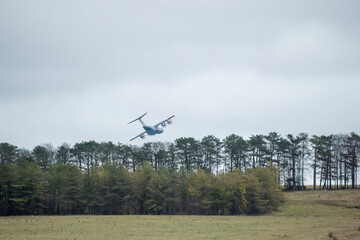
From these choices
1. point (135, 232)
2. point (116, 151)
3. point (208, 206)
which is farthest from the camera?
point (116, 151)

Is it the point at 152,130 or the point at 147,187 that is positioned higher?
the point at 152,130

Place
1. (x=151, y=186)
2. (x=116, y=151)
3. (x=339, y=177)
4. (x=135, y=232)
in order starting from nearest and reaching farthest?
1. (x=135, y=232)
2. (x=151, y=186)
3. (x=339, y=177)
4. (x=116, y=151)

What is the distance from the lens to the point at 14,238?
4159cm

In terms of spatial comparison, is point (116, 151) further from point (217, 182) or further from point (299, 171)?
point (299, 171)

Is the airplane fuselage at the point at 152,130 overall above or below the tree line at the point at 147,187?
above

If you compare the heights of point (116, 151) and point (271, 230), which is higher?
point (116, 151)

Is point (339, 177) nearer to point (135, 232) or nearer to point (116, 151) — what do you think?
point (116, 151)

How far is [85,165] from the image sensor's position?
119188 millimetres

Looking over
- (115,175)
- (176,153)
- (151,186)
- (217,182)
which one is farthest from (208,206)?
(176,153)

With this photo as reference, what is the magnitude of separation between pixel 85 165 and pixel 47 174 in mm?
27011

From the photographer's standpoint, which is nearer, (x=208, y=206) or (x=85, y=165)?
(x=208, y=206)

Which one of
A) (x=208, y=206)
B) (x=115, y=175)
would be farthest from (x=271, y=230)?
(x=115, y=175)

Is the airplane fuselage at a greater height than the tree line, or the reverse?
the airplane fuselage

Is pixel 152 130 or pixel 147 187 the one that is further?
pixel 147 187
